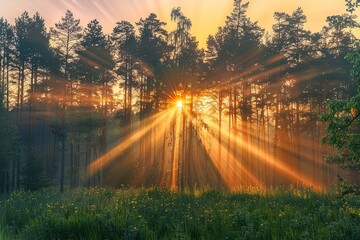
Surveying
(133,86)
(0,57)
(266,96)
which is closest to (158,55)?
(133,86)

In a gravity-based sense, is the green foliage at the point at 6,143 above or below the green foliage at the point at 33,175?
above

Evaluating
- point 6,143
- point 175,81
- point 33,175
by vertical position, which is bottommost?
point 33,175

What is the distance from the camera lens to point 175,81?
32.7 m

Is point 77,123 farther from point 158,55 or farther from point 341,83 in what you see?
point 341,83

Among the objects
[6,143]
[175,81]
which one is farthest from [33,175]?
[175,81]

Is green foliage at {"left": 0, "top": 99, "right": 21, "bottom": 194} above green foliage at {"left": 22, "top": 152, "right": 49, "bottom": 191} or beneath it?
above

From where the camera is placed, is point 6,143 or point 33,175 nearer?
point 33,175

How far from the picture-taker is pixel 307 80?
3603cm

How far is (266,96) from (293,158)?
26.8 ft

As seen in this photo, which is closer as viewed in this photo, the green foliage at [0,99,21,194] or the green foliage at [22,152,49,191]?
the green foliage at [22,152,49,191]

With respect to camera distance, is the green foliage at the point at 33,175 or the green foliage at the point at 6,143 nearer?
the green foliage at the point at 33,175

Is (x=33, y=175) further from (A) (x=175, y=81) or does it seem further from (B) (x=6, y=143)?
(A) (x=175, y=81)

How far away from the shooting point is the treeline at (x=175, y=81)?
33750 mm

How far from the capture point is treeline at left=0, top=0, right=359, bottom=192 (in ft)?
111
